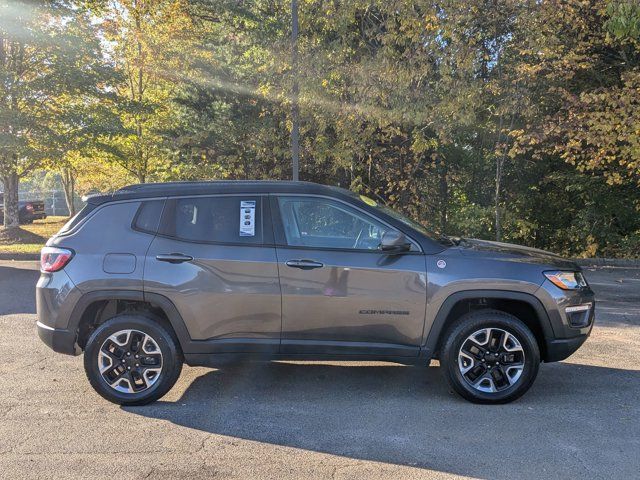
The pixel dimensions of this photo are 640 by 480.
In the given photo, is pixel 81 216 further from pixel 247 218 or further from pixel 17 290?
pixel 17 290

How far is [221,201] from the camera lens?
4574 millimetres

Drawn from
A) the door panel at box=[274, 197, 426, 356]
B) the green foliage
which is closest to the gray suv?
the door panel at box=[274, 197, 426, 356]

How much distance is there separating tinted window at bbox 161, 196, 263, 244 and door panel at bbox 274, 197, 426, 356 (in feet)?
1.16

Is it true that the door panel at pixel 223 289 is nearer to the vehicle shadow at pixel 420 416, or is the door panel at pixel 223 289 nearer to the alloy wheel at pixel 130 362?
the alloy wheel at pixel 130 362

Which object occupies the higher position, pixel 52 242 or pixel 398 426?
pixel 52 242

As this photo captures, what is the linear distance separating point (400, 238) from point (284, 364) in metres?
2.02

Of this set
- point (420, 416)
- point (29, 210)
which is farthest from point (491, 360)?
point (29, 210)

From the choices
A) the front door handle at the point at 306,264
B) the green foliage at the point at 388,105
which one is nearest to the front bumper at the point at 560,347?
the front door handle at the point at 306,264

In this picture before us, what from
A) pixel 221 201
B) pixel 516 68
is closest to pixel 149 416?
pixel 221 201

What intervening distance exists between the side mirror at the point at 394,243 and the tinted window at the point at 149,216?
6.24 feet

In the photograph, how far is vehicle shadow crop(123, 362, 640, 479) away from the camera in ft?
11.6

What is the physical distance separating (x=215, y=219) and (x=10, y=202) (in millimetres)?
16353

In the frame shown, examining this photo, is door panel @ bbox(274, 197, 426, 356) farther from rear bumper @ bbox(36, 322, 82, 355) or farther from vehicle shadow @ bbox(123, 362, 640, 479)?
rear bumper @ bbox(36, 322, 82, 355)

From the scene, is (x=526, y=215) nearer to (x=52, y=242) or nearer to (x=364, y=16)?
(x=364, y=16)
